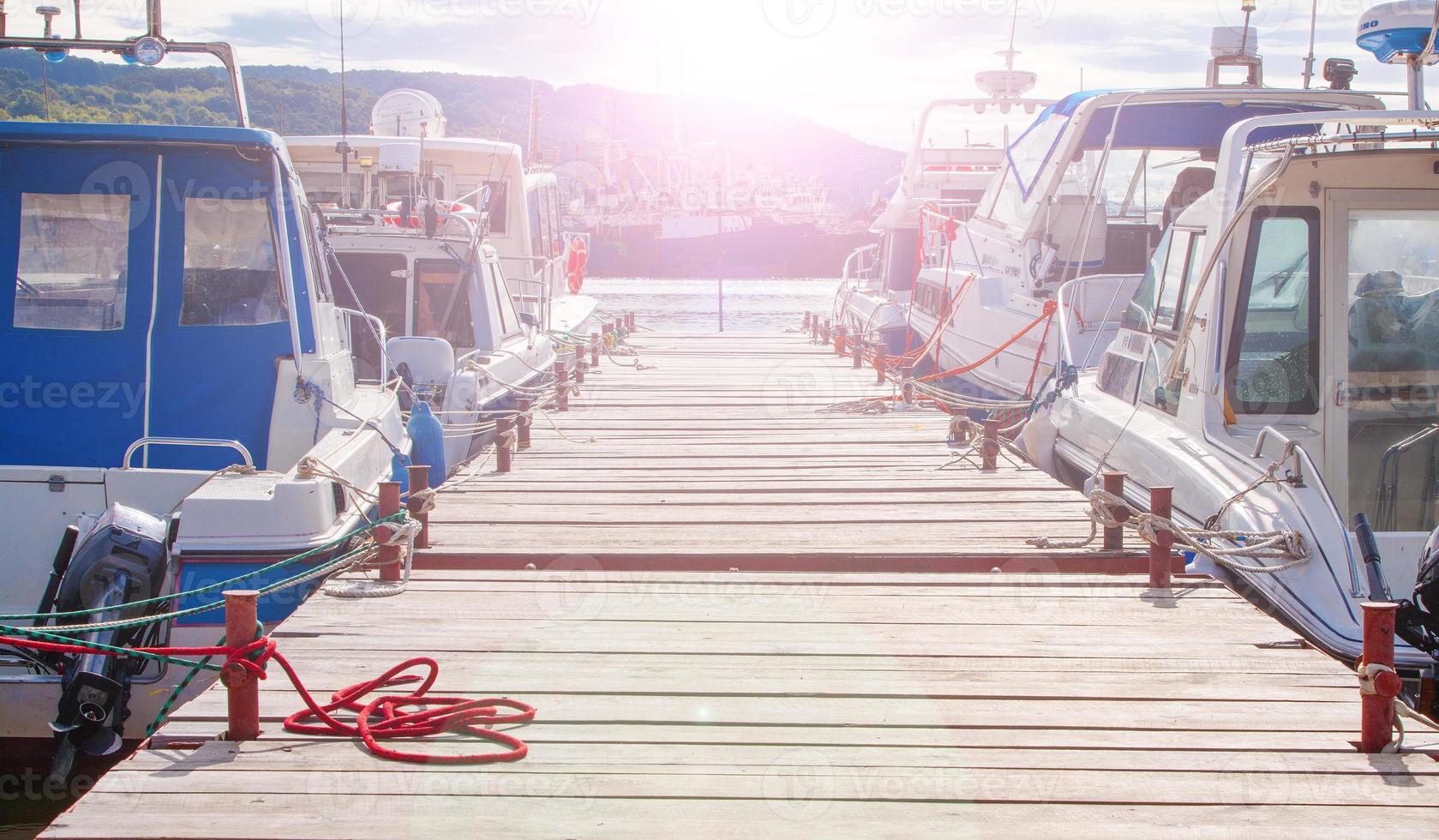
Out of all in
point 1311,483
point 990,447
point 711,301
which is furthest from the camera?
point 711,301

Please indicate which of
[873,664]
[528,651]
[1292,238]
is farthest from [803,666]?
[1292,238]

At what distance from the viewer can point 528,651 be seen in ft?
14.3

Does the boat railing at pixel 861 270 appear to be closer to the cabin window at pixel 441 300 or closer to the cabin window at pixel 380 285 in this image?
the cabin window at pixel 441 300

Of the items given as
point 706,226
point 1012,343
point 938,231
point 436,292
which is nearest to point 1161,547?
point 1012,343

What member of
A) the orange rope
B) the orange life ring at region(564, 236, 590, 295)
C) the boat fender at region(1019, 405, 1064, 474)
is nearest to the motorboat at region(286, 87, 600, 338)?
the orange life ring at region(564, 236, 590, 295)

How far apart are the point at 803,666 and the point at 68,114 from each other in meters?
6.03

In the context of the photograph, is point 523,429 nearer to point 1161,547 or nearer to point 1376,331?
point 1161,547

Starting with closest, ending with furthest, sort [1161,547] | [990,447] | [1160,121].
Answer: [1161,547]
[990,447]
[1160,121]

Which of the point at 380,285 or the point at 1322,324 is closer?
the point at 1322,324

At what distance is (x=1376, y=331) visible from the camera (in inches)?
227

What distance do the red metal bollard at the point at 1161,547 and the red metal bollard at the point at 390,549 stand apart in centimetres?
309

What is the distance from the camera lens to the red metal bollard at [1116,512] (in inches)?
213

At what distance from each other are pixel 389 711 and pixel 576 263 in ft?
54.7

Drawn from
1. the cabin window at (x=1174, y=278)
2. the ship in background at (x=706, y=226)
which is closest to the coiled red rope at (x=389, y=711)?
the cabin window at (x=1174, y=278)
